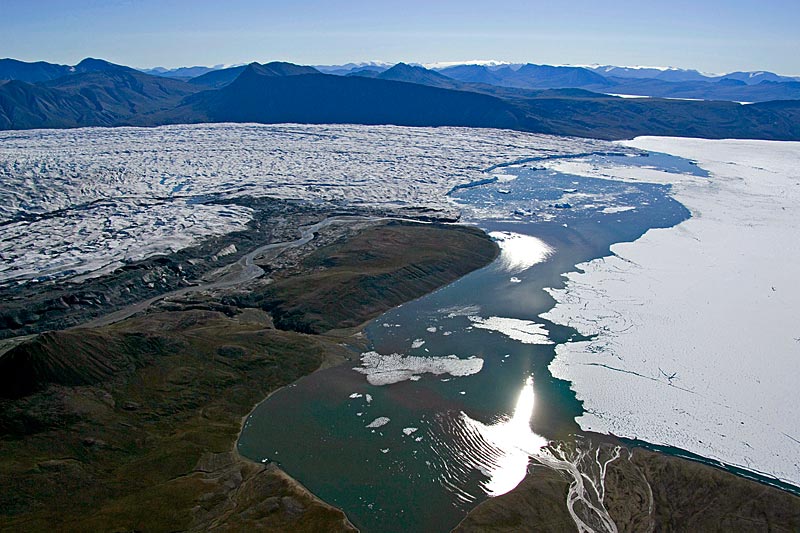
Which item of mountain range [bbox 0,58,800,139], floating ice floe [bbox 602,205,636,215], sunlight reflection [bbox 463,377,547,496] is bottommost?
sunlight reflection [bbox 463,377,547,496]

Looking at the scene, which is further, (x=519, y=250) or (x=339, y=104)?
(x=339, y=104)

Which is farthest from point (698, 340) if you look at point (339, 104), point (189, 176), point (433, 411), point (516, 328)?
point (339, 104)

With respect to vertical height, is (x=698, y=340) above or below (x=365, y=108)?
below

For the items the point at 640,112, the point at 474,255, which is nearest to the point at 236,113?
the point at 640,112

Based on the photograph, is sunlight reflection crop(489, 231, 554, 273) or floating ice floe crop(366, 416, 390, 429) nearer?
floating ice floe crop(366, 416, 390, 429)

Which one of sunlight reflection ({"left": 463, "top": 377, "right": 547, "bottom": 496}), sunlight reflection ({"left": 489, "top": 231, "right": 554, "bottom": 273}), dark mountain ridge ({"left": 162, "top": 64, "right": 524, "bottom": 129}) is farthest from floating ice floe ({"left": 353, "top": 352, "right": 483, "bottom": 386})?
dark mountain ridge ({"left": 162, "top": 64, "right": 524, "bottom": 129})

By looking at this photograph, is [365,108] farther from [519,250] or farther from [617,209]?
[519,250]

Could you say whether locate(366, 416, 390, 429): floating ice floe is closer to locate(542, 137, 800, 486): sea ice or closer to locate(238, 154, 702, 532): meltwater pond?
locate(238, 154, 702, 532): meltwater pond

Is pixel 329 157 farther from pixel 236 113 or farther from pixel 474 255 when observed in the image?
pixel 236 113
